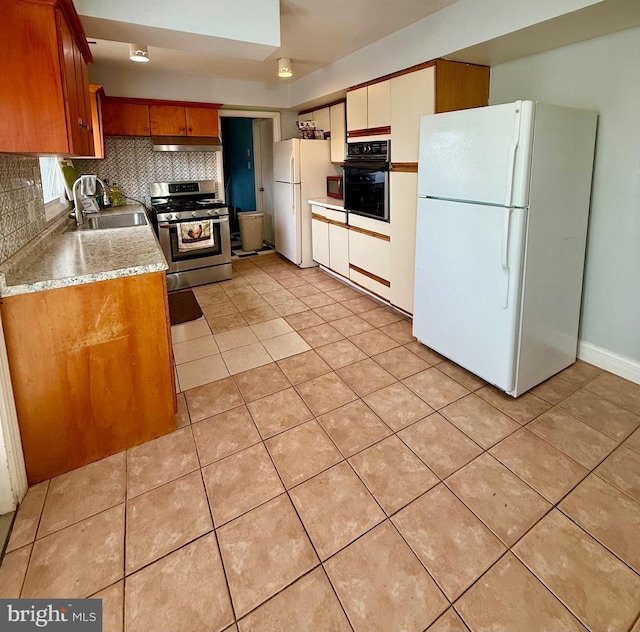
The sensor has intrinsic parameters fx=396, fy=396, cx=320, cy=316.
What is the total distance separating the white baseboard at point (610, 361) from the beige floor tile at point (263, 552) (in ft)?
7.49

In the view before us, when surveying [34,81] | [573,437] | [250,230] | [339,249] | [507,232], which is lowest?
[573,437]

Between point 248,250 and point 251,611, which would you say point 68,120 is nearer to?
point 251,611

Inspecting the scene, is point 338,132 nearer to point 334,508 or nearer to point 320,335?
point 320,335

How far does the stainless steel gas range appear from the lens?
167 inches

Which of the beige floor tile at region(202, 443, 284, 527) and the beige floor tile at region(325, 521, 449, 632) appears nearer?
the beige floor tile at region(325, 521, 449, 632)

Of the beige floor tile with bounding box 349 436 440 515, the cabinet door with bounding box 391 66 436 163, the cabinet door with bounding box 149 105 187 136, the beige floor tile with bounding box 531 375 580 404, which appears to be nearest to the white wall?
the beige floor tile with bounding box 531 375 580 404

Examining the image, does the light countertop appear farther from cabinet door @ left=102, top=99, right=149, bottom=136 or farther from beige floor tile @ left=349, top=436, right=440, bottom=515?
cabinet door @ left=102, top=99, right=149, bottom=136

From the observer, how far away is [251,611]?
49.4 inches

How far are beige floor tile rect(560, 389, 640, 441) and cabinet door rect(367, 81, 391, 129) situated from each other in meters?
2.46

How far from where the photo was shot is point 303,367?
9.10ft

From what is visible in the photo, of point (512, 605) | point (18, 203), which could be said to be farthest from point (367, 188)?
point (512, 605)

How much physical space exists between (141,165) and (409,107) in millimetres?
3378

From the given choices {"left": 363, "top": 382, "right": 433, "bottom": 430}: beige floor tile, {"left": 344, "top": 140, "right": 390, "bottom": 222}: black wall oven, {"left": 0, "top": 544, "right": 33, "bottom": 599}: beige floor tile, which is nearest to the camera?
{"left": 0, "top": 544, "right": 33, "bottom": 599}: beige floor tile

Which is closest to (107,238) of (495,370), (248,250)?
(495,370)
